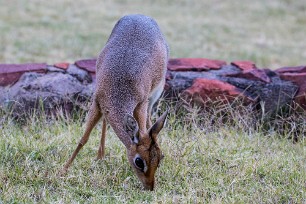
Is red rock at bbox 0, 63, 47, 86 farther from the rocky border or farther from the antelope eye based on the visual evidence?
the antelope eye

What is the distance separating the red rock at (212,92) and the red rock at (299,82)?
497 millimetres

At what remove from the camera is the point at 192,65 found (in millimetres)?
7395

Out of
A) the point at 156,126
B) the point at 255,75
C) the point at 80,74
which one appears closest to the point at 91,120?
the point at 156,126

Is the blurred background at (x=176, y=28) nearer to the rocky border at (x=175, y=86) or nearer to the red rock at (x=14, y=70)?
the red rock at (x=14, y=70)

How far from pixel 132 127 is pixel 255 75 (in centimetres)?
266

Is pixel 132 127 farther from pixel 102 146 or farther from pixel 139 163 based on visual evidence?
pixel 102 146

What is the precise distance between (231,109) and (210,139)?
0.54 metres

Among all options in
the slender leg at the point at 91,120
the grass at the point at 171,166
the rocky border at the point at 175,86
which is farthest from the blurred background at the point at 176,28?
the slender leg at the point at 91,120

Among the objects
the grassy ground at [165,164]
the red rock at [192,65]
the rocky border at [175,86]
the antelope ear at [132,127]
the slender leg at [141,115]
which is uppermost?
the antelope ear at [132,127]

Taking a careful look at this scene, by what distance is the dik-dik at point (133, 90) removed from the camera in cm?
486

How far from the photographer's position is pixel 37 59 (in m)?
9.68

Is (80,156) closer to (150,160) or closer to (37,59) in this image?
(150,160)

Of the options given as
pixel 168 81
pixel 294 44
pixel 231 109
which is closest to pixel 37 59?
pixel 168 81

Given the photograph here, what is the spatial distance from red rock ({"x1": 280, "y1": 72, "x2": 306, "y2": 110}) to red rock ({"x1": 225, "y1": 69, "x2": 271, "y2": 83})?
0.19 meters
